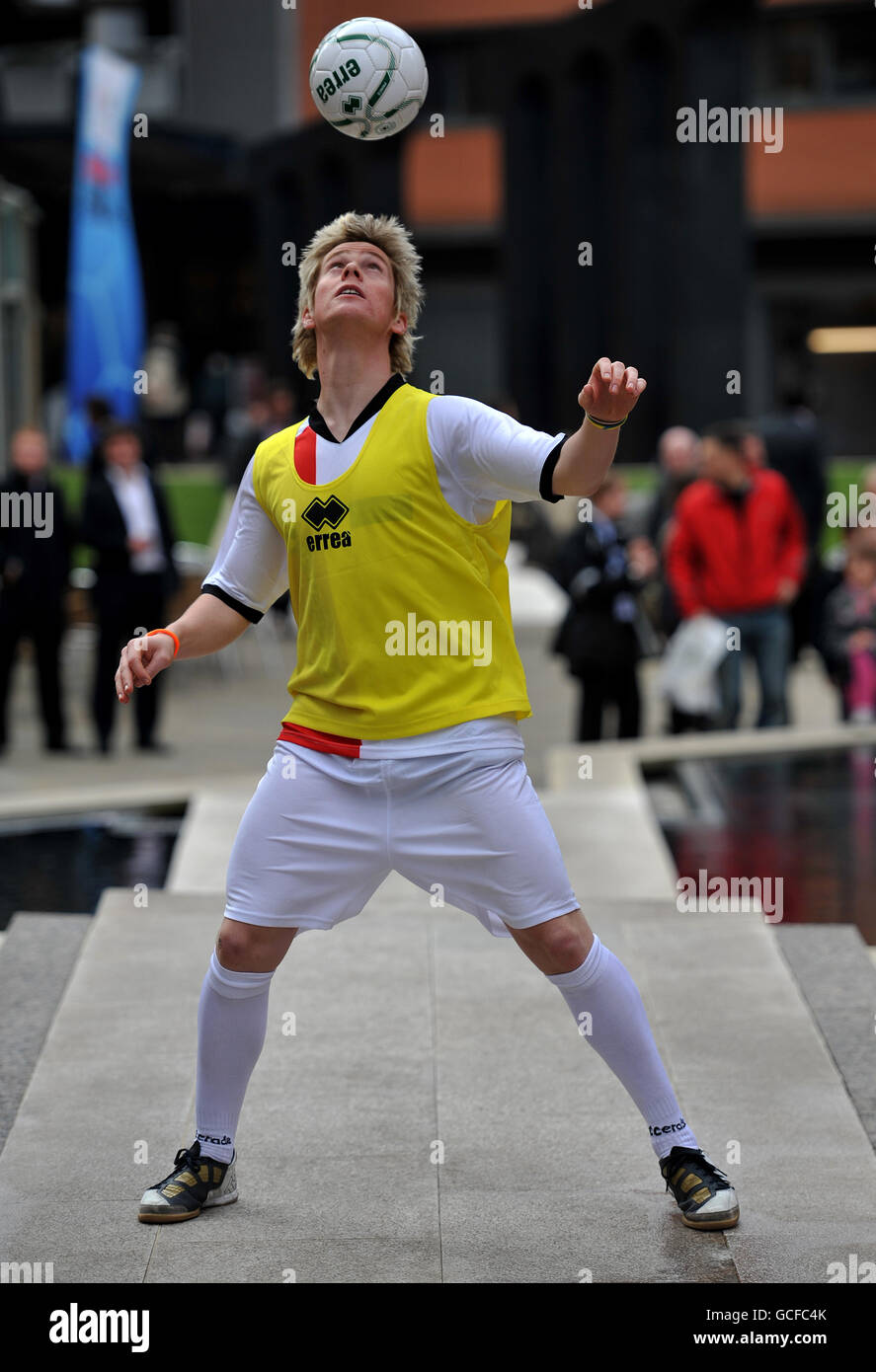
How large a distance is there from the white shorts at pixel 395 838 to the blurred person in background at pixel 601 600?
20.9 feet

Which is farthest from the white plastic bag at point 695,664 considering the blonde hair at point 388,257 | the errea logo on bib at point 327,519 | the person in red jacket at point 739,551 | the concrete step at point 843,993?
the errea logo on bib at point 327,519

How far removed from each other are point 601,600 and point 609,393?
22.3ft

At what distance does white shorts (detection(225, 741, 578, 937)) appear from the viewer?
12.5 ft

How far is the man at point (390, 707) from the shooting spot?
3803 mm

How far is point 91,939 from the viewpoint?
5.95 m

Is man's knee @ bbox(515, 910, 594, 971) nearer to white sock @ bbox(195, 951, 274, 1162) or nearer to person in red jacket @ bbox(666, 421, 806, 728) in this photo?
white sock @ bbox(195, 951, 274, 1162)

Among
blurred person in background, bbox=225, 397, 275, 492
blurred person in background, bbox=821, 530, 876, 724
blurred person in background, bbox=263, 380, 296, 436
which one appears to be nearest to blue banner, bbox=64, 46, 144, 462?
blurred person in background, bbox=225, 397, 275, 492

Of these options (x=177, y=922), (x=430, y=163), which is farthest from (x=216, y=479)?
(x=177, y=922)

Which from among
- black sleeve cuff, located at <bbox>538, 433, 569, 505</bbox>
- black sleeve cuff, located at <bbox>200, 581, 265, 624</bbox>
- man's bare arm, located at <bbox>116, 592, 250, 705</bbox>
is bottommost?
man's bare arm, located at <bbox>116, 592, 250, 705</bbox>

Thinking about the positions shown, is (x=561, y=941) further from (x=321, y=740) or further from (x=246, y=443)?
(x=246, y=443)

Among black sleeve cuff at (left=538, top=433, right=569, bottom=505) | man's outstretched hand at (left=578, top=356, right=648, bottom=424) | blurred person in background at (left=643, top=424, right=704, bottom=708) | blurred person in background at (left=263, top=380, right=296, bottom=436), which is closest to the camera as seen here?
man's outstretched hand at (left=578, top=356, right=648, bottom=424)

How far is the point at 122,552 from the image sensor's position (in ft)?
37.1

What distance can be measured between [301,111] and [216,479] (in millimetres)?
14361

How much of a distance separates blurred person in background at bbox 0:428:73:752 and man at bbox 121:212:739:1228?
7.74 metres
